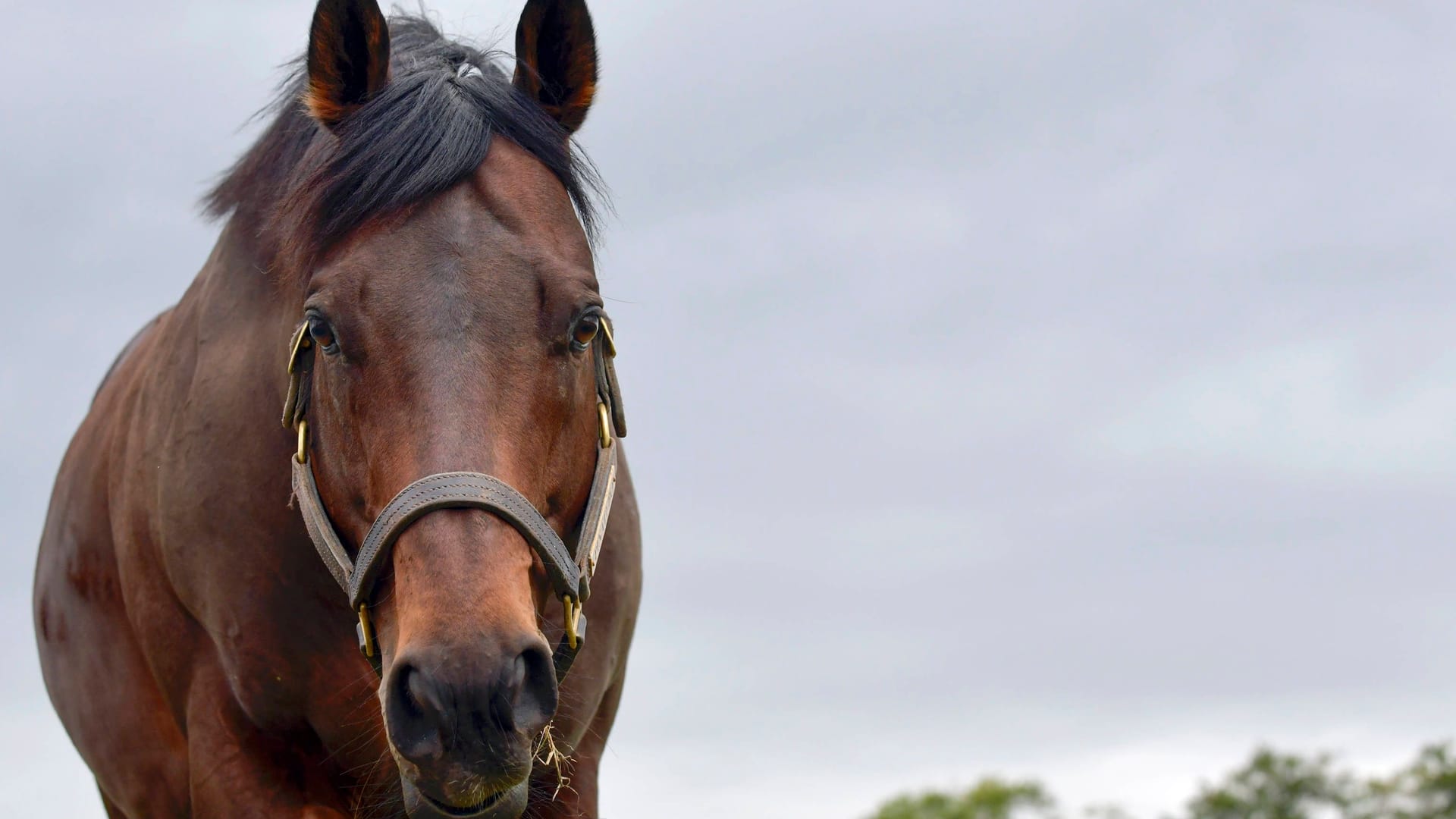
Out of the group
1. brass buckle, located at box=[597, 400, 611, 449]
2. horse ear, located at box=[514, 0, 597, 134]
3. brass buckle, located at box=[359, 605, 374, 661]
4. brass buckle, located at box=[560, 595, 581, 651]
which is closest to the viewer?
brass buckle, located at box=[359, 605, 374, 661]

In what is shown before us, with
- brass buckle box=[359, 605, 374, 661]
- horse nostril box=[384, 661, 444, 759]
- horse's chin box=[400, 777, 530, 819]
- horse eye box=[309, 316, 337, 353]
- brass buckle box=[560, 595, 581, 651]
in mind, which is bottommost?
horse's chin box=[400, 777, 530, 819]

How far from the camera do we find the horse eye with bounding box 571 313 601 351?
3.94 meters

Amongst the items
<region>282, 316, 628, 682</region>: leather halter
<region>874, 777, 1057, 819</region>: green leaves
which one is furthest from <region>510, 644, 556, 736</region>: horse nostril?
<region>874, 777, 1057, 819</region>: green leaves

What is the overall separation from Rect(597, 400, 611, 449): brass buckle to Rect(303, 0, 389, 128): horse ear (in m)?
1.15

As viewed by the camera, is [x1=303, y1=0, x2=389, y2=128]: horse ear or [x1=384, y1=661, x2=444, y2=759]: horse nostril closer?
[x1=384, y1=661, x2=444, y2=759]: horse nostril

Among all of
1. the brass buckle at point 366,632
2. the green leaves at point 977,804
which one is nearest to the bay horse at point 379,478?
the brass buckle at point 366,632

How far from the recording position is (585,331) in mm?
3975

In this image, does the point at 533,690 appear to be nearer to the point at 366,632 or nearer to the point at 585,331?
the point at 366,632

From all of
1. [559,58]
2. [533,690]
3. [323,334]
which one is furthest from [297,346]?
[533,690]

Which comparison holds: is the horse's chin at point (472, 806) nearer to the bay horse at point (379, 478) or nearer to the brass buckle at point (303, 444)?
the bay horse at point (379, 478)

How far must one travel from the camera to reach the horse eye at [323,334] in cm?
390

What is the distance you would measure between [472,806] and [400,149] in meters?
1.78

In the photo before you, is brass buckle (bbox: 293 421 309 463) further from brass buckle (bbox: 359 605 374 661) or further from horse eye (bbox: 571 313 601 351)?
horse eye (bbox: 571 313 601 351)

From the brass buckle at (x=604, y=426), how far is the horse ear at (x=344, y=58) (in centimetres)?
115
